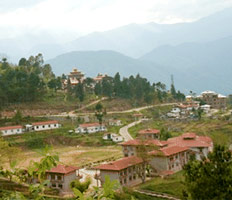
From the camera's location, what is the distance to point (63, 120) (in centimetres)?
6481

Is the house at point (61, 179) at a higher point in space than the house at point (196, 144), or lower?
lower

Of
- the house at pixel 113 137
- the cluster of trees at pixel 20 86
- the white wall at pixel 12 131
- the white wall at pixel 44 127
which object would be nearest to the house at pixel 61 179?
the house at pixel 113 137

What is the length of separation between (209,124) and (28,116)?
3216 cm

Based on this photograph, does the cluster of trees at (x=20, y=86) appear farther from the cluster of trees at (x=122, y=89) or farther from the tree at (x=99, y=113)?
the tree at (x=99, y=113)

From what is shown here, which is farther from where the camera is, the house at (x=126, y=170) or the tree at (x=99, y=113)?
the tree at (x=99, y=113)

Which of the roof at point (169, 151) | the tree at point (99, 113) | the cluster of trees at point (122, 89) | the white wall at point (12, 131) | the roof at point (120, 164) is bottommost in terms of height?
the roof at point (120, 164)

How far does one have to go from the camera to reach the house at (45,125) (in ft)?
195

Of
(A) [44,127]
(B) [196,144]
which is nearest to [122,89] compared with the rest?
(A) [44,127]

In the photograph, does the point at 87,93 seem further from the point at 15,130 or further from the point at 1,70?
the point at 15,130

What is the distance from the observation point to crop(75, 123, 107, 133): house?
196 ft

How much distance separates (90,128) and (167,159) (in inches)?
991

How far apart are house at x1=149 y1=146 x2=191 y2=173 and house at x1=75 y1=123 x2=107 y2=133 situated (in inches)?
894

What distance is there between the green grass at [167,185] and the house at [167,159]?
6.25ft

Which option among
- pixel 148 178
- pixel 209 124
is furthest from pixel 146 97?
pixel 148 178
